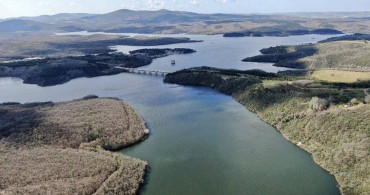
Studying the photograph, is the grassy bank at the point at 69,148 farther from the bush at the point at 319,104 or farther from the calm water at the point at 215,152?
the bush at the point at 319,104

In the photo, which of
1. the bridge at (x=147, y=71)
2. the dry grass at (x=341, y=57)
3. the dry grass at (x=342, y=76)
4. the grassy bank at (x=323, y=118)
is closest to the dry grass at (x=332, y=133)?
the grassy bank at (x=323, y=118)

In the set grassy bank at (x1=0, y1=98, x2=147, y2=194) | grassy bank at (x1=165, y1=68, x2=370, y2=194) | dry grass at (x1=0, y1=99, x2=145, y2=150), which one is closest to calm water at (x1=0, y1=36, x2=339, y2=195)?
grassy bank at (x1=165, y1=68, x2=370, y2=194)

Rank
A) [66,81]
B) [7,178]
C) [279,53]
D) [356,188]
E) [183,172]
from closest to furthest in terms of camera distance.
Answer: [356,188]
[7,178]
[183,172]
[66,81]
[279,53]

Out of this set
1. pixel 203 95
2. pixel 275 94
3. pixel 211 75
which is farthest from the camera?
pixel 211 75

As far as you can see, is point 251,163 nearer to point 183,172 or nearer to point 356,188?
point 183,172

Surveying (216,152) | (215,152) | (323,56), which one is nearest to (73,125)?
(215,152)

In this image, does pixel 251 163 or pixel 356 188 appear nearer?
pixel 356 188

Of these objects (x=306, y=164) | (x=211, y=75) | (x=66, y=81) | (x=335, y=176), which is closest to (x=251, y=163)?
(x=306, y=164)

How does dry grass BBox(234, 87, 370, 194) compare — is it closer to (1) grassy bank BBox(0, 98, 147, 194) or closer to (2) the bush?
(2) the bush
